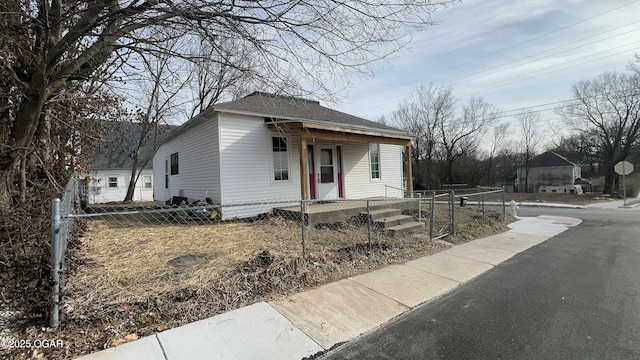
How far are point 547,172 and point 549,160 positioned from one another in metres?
1.82

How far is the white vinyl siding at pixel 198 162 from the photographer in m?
9.71

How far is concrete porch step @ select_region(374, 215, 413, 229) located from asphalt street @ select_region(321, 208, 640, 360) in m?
2.89

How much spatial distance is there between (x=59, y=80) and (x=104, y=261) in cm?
280

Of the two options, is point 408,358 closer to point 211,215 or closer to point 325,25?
point 325,25

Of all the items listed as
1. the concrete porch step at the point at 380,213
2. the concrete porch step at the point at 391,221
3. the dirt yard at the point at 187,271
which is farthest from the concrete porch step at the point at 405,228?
the concrete porch step at the point at 380,213

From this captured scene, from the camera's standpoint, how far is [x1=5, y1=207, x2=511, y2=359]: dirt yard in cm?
295

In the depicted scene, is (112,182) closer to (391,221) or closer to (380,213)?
(380,213)

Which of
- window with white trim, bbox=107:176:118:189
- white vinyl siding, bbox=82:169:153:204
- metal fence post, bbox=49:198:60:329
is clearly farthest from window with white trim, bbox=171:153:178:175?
window with white trim, bbox=107:176:118:189

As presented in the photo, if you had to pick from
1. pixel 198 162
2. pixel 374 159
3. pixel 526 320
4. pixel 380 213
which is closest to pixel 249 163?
pixel 198 162

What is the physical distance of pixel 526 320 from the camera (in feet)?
11.1

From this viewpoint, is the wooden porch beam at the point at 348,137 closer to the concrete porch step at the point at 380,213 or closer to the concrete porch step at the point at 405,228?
the concrete porch step at the point at 380,213

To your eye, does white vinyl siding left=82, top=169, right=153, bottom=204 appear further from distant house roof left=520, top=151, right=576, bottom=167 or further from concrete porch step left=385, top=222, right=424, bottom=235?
distant house roof left=520, top=151, right=576, bottom=167

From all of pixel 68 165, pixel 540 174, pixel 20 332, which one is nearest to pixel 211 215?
pixel 68 165

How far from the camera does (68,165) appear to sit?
9.56 meters
